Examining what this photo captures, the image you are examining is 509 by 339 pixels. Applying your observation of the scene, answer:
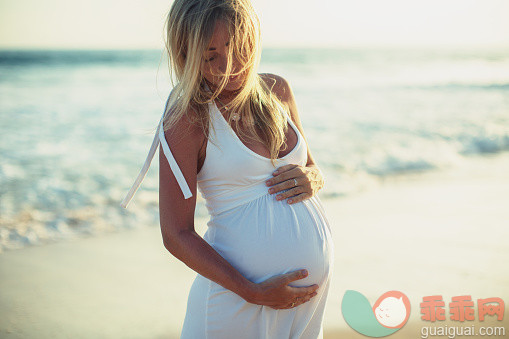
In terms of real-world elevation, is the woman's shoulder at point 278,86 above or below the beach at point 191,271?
above

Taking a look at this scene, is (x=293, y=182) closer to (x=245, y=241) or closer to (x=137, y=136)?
(x=245, y=241)

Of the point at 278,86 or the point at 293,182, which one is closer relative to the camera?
the point at 293,182

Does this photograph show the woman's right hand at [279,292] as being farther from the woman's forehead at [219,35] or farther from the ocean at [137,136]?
the woman's forehead at [219,35]

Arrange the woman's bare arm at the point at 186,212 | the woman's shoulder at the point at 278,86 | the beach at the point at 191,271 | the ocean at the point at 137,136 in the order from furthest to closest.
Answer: the ocean at the point at 137,136
the beach at the point at 191,271
the woman's shoulder at the point at 278,86
the woman's bare arm at the point at 186,212

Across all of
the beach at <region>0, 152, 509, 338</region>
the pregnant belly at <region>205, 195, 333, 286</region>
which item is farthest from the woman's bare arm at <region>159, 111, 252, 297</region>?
the beach at <region>0, 152, 509, 338</region>

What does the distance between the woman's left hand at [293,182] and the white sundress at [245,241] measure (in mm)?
24

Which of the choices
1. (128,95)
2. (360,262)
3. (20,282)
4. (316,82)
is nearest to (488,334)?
(360,262)

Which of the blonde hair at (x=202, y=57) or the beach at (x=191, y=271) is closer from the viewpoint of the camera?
the blonde hair at (x=202, y=57)

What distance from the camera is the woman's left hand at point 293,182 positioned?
5.61 ft

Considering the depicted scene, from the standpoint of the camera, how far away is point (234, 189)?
5.48 ft

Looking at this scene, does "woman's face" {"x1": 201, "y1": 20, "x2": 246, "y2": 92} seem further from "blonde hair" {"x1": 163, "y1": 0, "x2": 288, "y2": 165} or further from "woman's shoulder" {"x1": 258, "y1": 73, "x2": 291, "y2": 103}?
"woman's shoulder" {"x1": 258, "y1": 73, "x2": 291, "y2": 103}

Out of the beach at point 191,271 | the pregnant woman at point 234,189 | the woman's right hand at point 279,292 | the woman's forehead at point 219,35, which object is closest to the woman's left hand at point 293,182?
the pregnant woman at point 234,189

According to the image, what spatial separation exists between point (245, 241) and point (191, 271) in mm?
2273

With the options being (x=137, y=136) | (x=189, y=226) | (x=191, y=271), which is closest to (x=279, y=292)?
(x=189, y=226)
